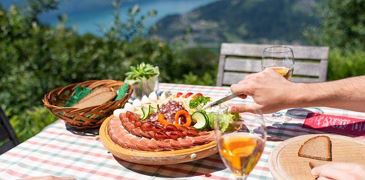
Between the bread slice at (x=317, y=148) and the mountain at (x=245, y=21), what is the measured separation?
31.5ft

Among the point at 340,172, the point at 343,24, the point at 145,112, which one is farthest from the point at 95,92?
the point at 343,24

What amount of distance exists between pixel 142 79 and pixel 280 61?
1.91ft

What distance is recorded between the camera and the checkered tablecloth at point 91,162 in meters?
1.31

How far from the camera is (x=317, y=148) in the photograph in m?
1.28

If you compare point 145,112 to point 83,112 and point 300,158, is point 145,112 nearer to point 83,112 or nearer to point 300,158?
point 83,112

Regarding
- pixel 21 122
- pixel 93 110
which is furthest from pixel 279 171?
pixel 21 122

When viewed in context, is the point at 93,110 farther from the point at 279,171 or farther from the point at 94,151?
the point at 279,171

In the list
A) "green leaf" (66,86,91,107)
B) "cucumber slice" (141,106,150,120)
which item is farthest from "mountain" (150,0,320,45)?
"cucumber slice" (141,106,150,120)

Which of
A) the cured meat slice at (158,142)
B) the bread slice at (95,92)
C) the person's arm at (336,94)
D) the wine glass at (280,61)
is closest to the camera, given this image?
the cured meat slice at (158,142)

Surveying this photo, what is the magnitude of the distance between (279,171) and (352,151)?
0.28 metres

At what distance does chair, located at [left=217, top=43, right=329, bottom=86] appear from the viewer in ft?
7.95

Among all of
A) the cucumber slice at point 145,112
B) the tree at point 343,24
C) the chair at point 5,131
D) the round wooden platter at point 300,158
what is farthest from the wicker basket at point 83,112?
the tree at point 343,24

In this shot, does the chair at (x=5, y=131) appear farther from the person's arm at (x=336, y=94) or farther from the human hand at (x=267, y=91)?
the person's arm at (x=336, y=94)

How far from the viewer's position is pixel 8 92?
13.0 ft
